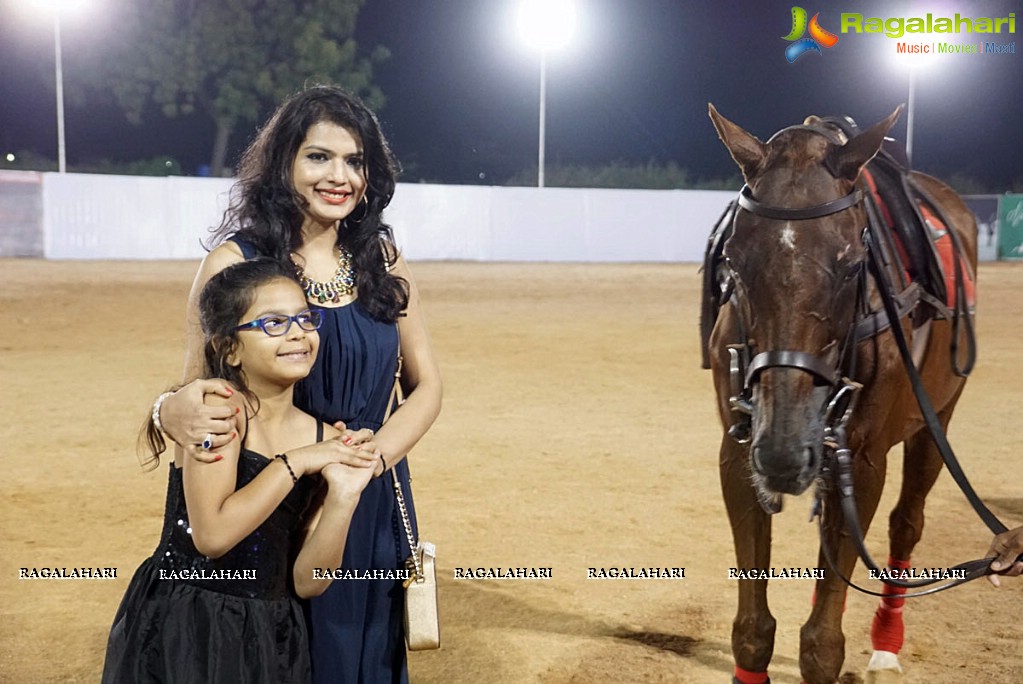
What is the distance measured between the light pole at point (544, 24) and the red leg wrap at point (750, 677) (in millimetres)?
25986

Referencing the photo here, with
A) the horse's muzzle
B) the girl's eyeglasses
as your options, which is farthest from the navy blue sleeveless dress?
the horse's muzzle

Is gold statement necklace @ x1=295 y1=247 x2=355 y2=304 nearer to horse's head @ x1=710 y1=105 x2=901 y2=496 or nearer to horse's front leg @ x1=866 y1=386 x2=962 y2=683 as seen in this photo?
horse's head @ x1=710 y1=105 x2=901 y2=496

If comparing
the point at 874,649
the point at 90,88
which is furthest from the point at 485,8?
the point at 874,649

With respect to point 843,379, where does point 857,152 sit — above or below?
above

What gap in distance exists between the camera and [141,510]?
5379 millimetres

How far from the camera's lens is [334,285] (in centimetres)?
262

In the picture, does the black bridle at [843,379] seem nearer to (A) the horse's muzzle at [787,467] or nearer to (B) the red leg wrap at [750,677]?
(A) the horse's muzzle at [787,467]

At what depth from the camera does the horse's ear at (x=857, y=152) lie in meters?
2.69

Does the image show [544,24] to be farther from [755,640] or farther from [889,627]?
[755,640]

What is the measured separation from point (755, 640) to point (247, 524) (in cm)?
185

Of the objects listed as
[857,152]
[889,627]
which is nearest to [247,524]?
[857,152]

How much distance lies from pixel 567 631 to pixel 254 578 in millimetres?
1959

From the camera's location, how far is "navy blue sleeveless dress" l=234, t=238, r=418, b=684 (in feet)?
8.20

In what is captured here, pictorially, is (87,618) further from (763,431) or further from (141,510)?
(763,431)
